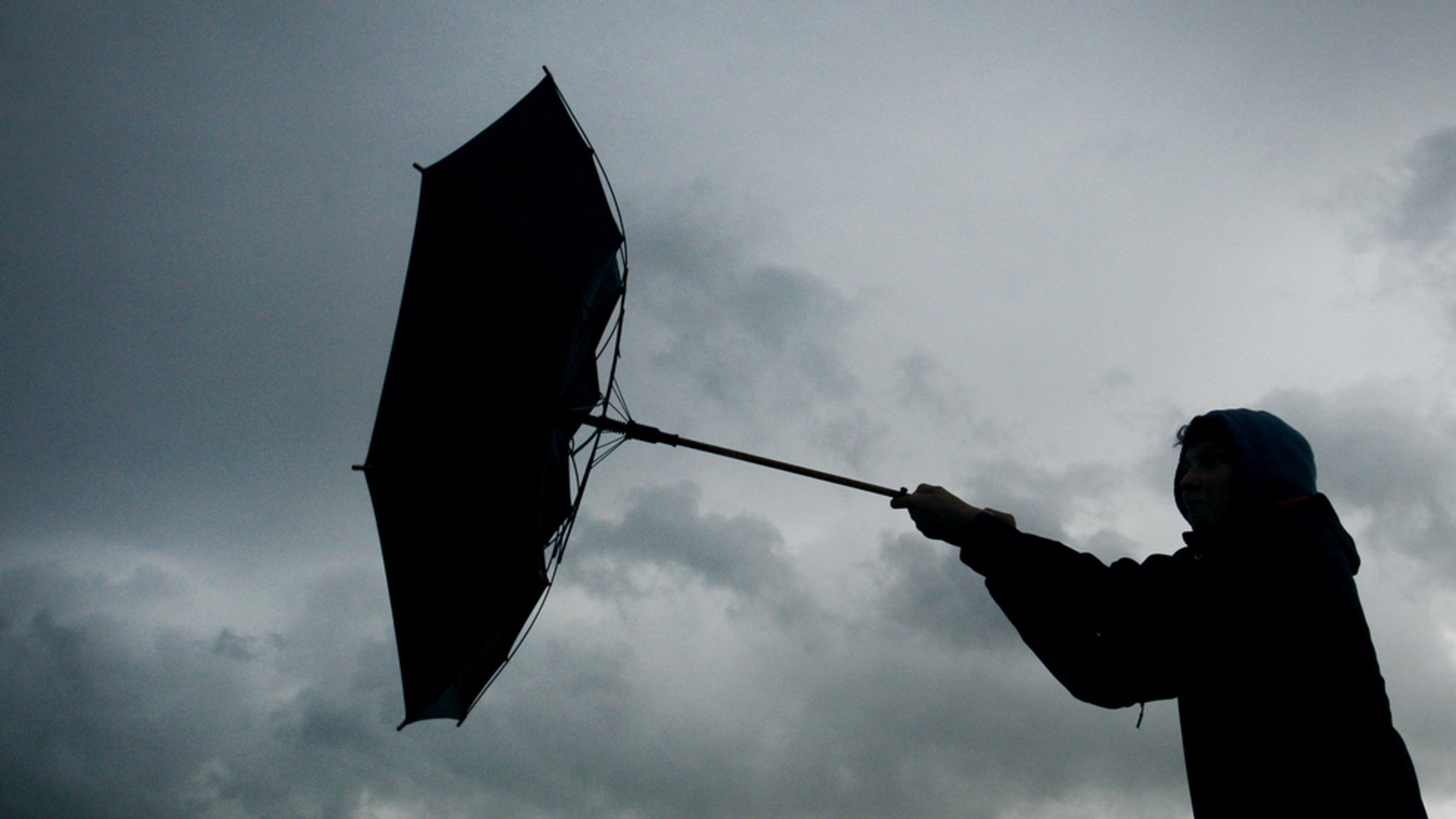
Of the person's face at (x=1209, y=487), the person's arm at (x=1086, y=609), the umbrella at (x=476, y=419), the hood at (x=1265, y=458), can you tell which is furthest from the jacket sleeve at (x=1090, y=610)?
the umbrella at (x=476, y=419)

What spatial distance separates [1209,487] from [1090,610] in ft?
2.98

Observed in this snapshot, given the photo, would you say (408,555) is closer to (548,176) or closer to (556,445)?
(556,445)

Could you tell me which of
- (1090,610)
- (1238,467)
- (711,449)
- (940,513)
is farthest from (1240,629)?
(711,449)

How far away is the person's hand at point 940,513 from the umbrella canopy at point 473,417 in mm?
2915

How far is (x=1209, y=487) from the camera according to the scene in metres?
3.89

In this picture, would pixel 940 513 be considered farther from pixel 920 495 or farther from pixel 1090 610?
pixel 1090 610

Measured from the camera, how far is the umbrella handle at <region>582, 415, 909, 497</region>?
5.75 metres

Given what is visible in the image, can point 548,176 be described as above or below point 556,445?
above

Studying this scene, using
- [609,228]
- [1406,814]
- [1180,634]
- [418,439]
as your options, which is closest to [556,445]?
[418,439]

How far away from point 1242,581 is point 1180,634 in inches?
12.7

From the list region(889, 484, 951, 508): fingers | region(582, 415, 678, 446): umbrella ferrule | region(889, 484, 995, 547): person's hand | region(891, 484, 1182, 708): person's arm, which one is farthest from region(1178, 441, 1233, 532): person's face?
region(582, 415, 678, 446): umbrella ferrule

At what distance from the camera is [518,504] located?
6.29 meters

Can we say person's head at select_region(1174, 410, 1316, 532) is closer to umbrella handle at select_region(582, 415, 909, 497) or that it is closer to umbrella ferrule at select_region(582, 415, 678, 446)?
umbrella handle at select_region(582, 415, 909, 497)

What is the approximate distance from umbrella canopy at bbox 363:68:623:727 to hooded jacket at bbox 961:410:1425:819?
11.8ft
